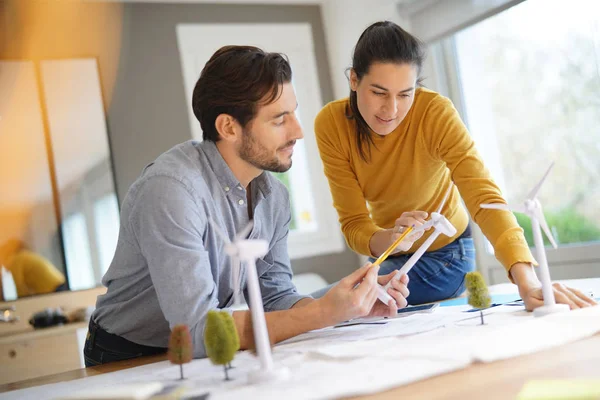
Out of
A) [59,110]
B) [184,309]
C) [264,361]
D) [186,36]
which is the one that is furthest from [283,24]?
[264,361]

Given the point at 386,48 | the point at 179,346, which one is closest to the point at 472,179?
the point at 386,48

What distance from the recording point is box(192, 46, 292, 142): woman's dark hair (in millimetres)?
1733

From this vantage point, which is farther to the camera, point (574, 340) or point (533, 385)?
point (574, 340)

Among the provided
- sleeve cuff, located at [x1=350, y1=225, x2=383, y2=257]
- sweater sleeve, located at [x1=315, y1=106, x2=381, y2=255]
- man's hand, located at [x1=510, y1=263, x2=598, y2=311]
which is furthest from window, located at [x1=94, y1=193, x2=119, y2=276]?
man's hand, located at [x1=510, y1=263, x2=598, y2=311]

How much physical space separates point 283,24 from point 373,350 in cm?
379

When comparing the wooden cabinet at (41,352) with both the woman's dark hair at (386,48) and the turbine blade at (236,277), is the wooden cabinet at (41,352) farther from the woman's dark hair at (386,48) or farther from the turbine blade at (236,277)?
the turbine blade at (236,277)

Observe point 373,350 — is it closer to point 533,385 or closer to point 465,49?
point 533,385

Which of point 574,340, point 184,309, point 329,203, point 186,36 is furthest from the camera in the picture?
point 329,203

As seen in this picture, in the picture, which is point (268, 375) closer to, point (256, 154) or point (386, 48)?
point (256, 154)

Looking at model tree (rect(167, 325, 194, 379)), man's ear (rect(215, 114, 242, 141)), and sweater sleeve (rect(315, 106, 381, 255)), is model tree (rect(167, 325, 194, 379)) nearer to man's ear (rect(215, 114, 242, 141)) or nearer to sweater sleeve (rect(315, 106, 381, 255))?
man's ear (rect(215, 114, 242, 141))

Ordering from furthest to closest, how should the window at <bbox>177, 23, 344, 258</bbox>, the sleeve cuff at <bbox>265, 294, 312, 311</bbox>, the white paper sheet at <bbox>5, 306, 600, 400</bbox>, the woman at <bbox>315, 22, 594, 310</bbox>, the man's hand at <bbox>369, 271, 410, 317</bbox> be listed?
the window at <bbox>177, 23, 344, 258</bbox> → the woman at <bbox>315, 22, 594, 310</bbox> → the sleeve cuff at <bbox>265, 294, 312, 311</bbox> → the man's hand at <bbox>369, 271, 410, 317</bbox> → the white paper sheet at <bbox>5, 306, 600, 400</bbox>

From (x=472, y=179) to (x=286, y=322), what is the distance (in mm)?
756

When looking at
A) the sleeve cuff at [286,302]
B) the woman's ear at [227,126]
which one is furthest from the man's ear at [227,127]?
the sleeve cuff at [286,302]

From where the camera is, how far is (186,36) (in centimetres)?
443
